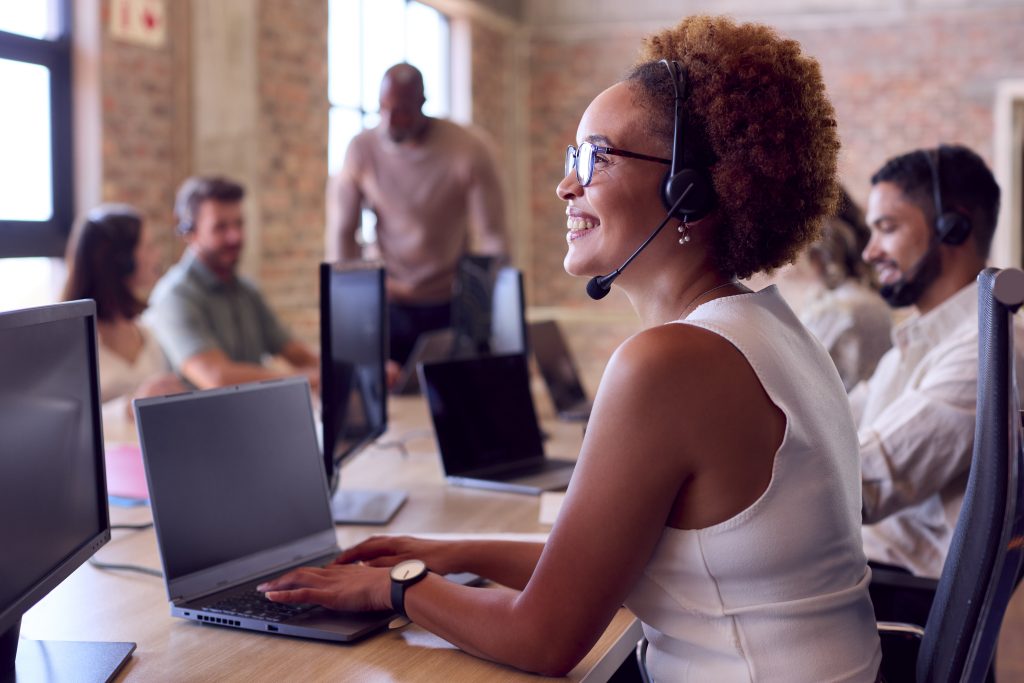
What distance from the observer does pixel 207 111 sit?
16.7ft

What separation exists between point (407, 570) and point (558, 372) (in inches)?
70.9

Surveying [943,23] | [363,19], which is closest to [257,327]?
[363,19]

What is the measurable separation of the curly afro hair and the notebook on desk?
23.7 inches

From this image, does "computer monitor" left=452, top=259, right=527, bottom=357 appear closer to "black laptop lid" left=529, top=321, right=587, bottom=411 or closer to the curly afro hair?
"black laptop lid" left=529, top=321, right=587, bottom=411

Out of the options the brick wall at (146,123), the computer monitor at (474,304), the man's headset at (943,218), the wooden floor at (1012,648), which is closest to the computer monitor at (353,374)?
the computer monitor at (474,304)

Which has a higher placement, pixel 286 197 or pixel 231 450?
pixel 286 197

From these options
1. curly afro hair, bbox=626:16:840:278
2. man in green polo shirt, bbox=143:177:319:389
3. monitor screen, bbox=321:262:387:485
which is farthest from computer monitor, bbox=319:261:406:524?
man in green polo shirt, bbox=143:177:319:389

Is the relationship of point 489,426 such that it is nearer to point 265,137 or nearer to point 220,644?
point 220,644

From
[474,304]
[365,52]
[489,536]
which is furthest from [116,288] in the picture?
[365,52]

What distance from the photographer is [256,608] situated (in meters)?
1.34

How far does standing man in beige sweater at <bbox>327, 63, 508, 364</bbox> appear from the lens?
13.2 ft

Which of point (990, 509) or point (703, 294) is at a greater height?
point (703, 294)

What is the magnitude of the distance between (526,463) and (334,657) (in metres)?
1.09

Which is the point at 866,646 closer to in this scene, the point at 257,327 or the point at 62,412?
the point at 62,412
